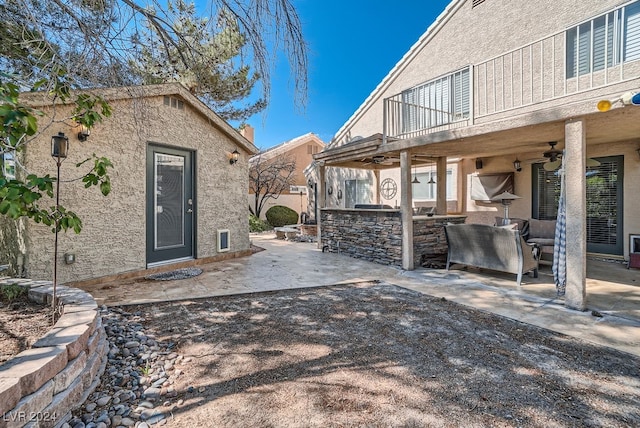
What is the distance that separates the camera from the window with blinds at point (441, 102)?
359 inches

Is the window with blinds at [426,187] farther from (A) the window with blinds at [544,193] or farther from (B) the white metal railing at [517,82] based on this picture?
(A) the window with blinds at [544,193]

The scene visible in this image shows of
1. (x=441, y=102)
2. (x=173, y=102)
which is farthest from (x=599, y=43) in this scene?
(x=173, y=102)

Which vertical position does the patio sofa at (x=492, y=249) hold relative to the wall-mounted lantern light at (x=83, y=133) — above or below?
below

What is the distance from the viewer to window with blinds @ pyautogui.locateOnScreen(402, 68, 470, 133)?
359 inches

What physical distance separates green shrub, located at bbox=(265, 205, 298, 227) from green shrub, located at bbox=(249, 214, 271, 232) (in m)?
0.37

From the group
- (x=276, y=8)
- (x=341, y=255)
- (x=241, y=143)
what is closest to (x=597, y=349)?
(x=276, y=8)

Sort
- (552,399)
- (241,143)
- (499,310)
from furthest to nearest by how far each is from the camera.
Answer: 1. (241,143)
2. (499,310)
3. (552,399)

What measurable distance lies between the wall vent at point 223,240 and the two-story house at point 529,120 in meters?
2.98

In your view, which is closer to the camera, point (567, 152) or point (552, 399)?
point (552, 399)

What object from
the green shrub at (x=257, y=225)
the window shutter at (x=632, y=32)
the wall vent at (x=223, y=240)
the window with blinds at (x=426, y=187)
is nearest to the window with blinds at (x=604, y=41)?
the window shutter at (x=632, y=32)

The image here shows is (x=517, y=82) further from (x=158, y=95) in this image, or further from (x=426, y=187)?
(x=158, y=95)

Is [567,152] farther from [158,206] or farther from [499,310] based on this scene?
[158,206]

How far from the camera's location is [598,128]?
16.5 ft

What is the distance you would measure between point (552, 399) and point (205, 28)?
465 centimetres
